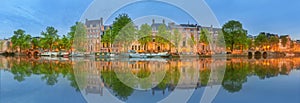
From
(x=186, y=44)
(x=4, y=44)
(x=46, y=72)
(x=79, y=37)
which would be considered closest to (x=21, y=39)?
(x=79, y=37)

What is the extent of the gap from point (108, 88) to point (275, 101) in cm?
532

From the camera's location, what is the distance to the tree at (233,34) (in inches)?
2037

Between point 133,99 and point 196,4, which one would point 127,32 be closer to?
point 196,4

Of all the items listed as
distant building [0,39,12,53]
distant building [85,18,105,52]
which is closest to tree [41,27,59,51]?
distant building [85,18,105,52]

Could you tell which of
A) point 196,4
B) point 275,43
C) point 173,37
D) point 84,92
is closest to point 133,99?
point 84,92

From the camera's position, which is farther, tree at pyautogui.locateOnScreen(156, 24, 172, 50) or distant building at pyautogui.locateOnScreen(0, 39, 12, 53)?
distant building at pyautogui.locateOnScreen(0, 39, 12, 53)

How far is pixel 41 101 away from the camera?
747cm

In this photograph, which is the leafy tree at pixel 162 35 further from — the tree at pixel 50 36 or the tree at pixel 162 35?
the tree at pixel 50 36

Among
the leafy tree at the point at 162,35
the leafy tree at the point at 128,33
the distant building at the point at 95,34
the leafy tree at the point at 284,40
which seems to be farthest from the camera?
the leafy tree at the point at 284,40

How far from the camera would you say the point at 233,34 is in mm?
52094

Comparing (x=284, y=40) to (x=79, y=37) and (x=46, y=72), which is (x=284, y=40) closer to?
(x=79, y=37)

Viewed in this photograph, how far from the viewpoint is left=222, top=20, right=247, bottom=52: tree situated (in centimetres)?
5173

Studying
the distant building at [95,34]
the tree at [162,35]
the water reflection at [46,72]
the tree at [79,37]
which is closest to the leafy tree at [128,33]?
the tree at [162,35]

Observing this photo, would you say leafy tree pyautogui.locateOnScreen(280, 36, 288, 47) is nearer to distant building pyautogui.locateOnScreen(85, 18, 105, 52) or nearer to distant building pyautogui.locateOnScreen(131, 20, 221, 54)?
distant building pyautogui.locateOnScreen(131, 20, 221, 54)
